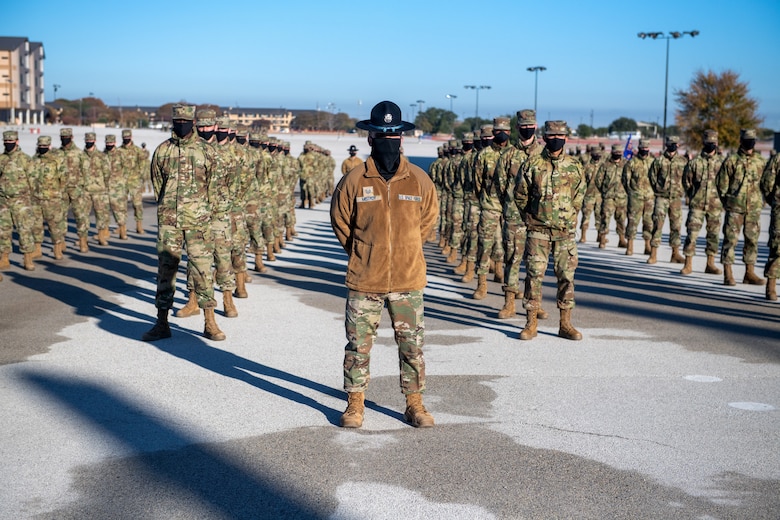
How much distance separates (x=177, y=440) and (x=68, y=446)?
0.67 meters

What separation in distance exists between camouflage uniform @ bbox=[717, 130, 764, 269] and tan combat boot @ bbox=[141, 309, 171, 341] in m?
8.12

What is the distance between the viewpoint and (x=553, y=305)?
11.7 metres

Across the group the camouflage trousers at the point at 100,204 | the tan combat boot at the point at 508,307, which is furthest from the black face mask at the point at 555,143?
the camouflage trousers at the point at 100,204

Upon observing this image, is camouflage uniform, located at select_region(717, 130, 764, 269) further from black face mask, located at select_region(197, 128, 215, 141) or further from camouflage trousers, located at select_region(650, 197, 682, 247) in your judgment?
black face mask, located at select_region(197, 128, 215, 141)

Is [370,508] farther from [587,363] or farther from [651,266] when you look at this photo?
[651,266]

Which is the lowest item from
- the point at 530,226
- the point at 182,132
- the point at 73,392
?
the point at 73,392

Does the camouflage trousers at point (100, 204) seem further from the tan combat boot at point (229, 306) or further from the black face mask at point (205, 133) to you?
the black face mask at point (205, 133)

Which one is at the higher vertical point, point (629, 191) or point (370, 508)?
point (629, 191)

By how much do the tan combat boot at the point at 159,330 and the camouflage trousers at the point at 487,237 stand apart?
4.63 metres

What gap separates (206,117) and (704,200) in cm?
855

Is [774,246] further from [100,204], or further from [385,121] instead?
[100,204]

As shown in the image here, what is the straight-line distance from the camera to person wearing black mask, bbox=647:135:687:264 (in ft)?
52.4

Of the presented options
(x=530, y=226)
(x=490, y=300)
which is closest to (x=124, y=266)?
(x=490, y=300)

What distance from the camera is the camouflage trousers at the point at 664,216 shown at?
15938mm
